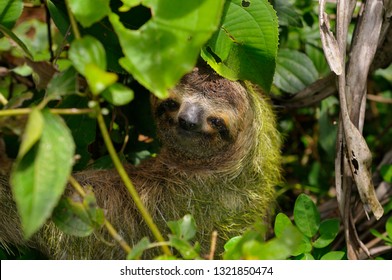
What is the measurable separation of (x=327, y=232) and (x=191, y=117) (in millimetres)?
851

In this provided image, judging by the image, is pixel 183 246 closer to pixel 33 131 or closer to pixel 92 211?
pixel 92 211

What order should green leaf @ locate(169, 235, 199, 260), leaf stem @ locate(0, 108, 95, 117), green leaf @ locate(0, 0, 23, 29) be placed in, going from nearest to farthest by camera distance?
1. leaf stem @ locate(0, 108, 95, 117)
2. green leaf @ locate(169, 235, 199, 260)
3. green leaf @ locate(0, 0, 23, 29)

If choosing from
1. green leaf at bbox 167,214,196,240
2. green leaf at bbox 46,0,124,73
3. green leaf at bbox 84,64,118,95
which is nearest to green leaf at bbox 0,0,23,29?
green leaf at bbox 46,0,124,73

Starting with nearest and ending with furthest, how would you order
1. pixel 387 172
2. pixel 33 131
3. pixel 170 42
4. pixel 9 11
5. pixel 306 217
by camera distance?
pixel 33 131 → pixel 170 42 → pixel 9 11 → pixel 306 217 → pixel 387 172

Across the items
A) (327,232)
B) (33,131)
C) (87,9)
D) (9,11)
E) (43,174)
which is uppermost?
(87,9)

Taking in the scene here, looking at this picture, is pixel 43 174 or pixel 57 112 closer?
pixel 43 174

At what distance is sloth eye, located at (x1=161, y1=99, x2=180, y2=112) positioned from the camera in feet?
9.57

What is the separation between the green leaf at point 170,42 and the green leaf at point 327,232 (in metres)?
1.44

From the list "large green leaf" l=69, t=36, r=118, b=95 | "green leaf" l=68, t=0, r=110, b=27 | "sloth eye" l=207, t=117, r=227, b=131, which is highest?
A: "green leaf" l=68, t=0, r=110, b=27

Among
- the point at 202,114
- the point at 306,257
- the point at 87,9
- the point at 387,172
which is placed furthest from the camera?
the point at 387,172

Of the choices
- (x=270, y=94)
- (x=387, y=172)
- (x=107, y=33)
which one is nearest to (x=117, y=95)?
(x=107, y=33)

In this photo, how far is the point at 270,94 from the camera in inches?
140

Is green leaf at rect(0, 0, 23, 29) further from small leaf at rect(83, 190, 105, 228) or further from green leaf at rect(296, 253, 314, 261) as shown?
green leaf at rect(296, 253, 314, 261)

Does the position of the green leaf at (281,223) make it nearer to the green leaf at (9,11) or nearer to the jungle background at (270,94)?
the jungle background at (270,94)
